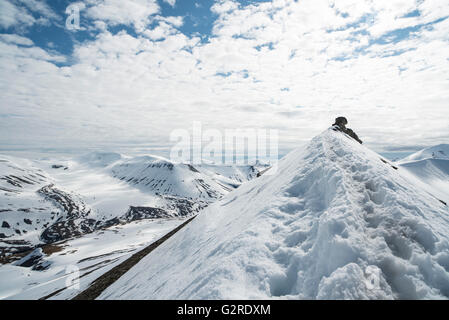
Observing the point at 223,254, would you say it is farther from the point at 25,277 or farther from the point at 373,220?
the point at 25,277

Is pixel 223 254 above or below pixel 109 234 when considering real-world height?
above

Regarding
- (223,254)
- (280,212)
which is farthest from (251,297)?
(280,212)

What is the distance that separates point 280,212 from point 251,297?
454 cm

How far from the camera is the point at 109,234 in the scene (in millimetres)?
158000

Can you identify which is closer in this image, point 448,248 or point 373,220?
point 448,248
